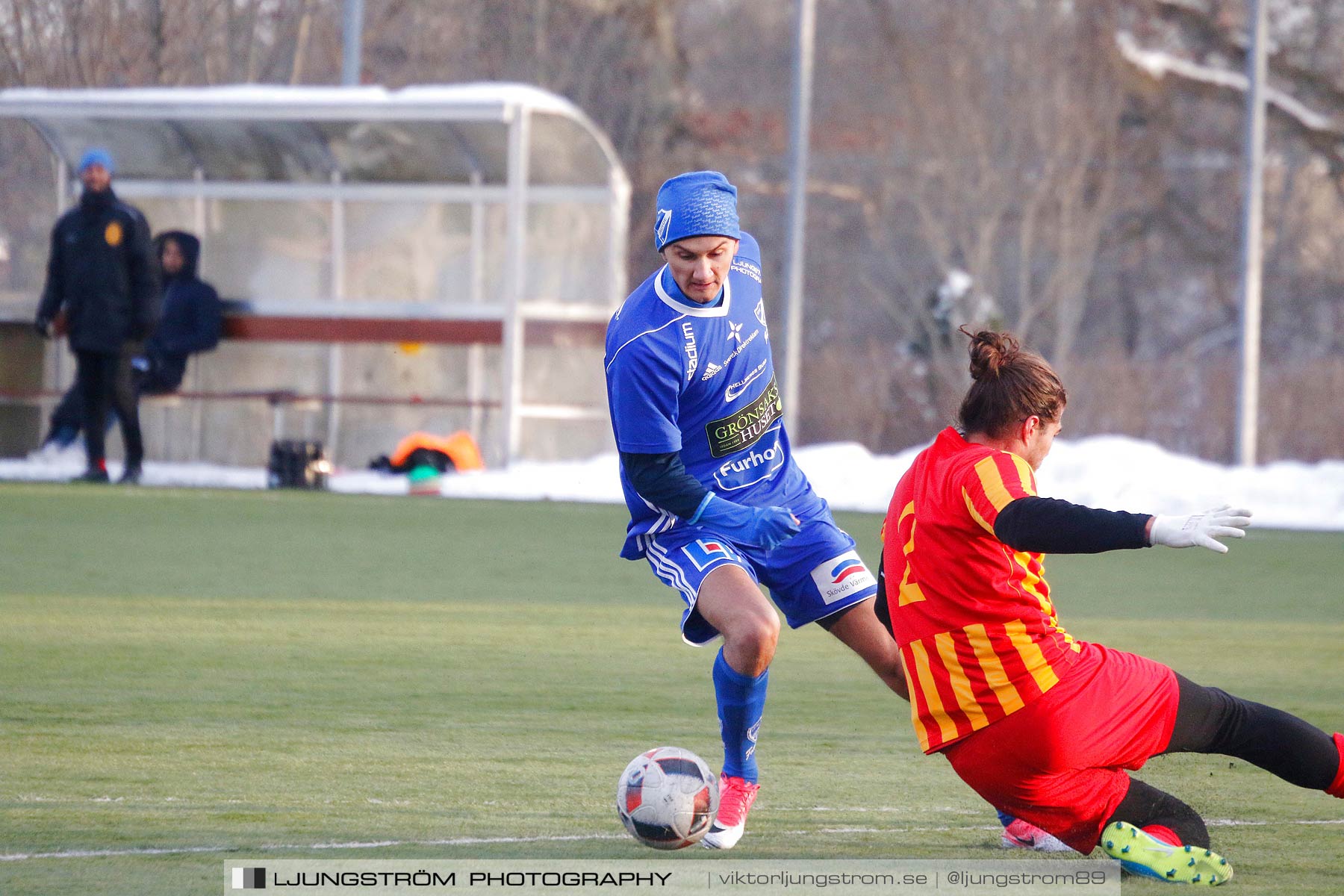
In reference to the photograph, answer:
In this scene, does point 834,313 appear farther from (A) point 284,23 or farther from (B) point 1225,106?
(A) point 284,23

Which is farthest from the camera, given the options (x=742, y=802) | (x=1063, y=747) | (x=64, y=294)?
(x=64, y=294)

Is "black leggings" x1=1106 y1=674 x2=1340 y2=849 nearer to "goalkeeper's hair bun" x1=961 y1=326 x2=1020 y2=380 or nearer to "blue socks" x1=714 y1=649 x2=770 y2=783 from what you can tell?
"goalkeeper's hair bun" x1=961 y1=326 x2=1020 y2=380

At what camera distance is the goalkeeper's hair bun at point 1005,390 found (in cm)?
413

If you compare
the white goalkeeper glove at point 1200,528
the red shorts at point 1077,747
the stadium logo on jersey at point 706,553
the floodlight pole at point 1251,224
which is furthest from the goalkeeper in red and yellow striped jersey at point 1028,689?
the floodlight pole at point 1251,224

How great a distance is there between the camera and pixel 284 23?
23250 mm

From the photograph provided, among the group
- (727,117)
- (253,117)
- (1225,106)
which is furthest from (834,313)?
(253,117)

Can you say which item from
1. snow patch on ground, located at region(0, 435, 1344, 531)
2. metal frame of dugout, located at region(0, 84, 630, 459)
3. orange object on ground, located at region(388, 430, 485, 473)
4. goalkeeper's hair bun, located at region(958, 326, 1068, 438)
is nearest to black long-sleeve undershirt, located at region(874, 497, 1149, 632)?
goalkeeper's hair bun, located at region(958, 326, 1068, 438)

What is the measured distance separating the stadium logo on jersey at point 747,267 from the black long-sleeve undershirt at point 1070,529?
1.62 meters

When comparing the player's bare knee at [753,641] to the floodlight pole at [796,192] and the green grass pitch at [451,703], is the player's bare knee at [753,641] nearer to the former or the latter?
the green grass pitch at [451,703]

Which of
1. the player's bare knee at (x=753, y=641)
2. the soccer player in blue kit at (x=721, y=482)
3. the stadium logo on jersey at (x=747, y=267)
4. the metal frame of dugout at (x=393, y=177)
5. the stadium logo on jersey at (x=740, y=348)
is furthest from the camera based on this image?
the metal frame of dugout at (x=393, y=177)

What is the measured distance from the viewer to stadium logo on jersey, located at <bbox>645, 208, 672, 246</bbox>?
4812 mm

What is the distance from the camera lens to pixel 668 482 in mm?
4820

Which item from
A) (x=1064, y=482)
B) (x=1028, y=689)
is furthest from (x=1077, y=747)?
(x=1064, y=482)

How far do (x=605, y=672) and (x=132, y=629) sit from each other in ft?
7.23
